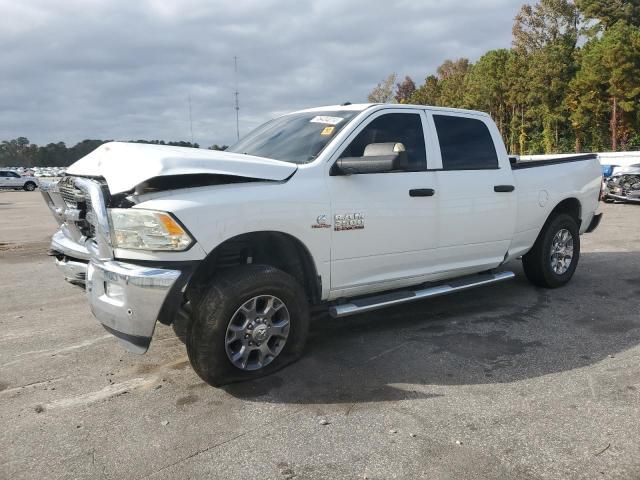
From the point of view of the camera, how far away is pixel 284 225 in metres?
3.70

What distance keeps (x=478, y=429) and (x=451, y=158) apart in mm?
2549

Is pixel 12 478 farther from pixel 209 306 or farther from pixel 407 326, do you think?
pixel 407 326

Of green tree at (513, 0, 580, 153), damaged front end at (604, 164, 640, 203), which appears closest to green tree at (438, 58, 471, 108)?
green tree at (513, 0, 580, 153)

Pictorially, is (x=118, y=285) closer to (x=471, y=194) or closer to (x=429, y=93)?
(x=471, y=194)

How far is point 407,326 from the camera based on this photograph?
4.90 meters

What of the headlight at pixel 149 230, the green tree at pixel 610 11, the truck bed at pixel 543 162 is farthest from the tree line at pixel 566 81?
the headlight at pixel 149 230

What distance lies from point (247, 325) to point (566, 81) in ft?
138

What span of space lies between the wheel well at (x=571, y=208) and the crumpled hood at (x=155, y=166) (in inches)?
147

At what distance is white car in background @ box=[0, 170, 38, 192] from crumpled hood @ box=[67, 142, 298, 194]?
4244cm

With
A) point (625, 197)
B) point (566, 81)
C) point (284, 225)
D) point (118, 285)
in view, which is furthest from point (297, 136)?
point (566, 81)

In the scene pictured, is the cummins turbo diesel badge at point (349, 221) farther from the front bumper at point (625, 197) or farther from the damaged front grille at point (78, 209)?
the front bumper at point (625, 197)

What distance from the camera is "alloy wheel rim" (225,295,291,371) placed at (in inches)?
142

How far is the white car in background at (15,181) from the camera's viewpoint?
40.5m

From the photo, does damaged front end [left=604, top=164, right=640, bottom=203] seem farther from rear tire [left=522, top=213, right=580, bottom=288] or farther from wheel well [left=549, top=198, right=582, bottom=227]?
rear tire [left=522, top=213, right=580, bottom=288]
